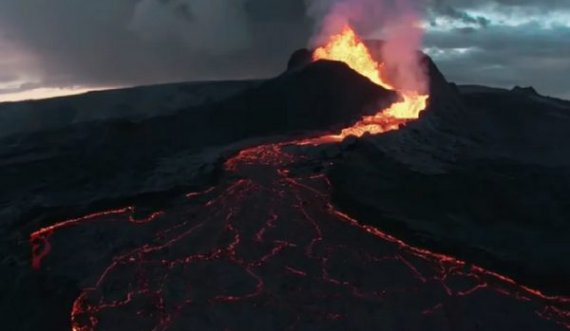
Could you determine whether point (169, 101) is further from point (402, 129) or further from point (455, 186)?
point (455, 186)

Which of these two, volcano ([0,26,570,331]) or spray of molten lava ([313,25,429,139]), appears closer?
volcano ([0,26,570,331])

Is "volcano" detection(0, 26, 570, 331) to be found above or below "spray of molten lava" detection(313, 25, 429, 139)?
below

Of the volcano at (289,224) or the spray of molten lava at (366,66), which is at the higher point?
the spray of molten lava at (366,66)

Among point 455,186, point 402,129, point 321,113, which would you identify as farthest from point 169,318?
point 321,113

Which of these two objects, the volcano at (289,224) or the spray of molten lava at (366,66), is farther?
the spray of molten lava at (366,66)
